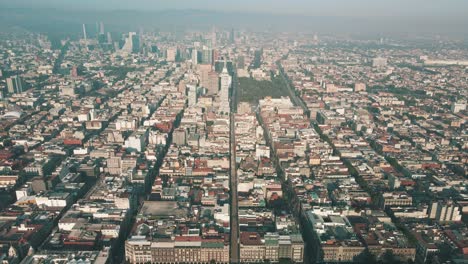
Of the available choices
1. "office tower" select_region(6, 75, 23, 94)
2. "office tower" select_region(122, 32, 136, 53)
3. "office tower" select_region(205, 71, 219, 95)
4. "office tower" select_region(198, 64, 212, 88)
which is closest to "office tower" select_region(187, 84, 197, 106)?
"office tower" select_region(205, 71, 219, 95)

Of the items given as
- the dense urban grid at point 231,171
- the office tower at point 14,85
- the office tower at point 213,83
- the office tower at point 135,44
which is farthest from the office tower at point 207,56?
the office tower at point 14,85

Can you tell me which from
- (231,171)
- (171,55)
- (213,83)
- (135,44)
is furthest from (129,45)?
(231,171)

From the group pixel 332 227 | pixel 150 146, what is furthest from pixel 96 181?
pixel 332 227

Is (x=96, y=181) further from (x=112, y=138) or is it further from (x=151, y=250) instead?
(x=151, y=250)

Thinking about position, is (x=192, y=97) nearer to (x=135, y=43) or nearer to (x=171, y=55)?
(x=171, y=55)

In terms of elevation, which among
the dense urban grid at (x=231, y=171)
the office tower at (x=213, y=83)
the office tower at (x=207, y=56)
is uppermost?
the office tower at (x=207, y=56)

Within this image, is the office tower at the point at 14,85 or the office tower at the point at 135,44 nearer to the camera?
the office tower at the point at 14,85

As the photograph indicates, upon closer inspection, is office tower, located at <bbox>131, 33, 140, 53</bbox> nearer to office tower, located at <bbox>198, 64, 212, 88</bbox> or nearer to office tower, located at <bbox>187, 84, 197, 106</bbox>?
office tower, located at <bbox>198, 64, 212, 88</bbox>

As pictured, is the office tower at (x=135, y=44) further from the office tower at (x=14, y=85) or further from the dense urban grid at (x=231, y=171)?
the office tower at (x=14, y=85)

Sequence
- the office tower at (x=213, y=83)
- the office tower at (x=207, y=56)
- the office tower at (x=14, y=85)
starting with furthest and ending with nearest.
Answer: the office tower at (x=207, y=56) → the office tower at (x=213, y=83) → the office tower at (x=14, y=85)
